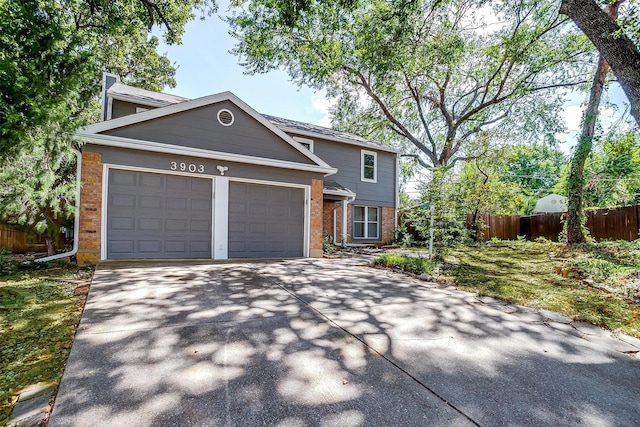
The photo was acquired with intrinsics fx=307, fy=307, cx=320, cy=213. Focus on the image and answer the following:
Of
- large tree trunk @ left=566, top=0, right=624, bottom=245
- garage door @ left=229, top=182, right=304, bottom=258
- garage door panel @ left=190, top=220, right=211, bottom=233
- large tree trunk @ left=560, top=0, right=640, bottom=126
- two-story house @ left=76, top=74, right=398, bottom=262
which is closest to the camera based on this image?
large tree trunk @ left=560, top=0, right=640, bottom=126

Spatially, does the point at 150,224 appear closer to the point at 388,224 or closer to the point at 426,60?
the point at 388,224

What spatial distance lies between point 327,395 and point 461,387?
0.95 metres

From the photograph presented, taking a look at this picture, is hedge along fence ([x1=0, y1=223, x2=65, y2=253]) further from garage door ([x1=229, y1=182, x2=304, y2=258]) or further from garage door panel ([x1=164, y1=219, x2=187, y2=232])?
garage door ([x1=229, y1=182, x2=304, y2=258])

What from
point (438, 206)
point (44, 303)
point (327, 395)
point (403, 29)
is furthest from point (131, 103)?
point (327, 395)

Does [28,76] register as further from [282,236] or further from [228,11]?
[228,11]

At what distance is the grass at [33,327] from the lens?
7.06 ft

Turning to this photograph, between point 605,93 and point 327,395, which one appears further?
point 605,93

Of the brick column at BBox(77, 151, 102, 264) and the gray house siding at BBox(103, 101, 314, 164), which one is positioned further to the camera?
the gray house siding at BBox(103, 101, 314, 164)

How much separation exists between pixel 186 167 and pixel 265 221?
2.40 m

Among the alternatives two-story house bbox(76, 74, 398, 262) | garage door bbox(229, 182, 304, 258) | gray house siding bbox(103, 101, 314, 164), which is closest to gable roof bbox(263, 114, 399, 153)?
gray house siding bbox(103, 101, 314, 164)

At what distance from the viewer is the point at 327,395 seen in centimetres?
198

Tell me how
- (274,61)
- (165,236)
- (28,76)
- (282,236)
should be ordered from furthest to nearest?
(274,61), (282,236), (165,236), (28,76)

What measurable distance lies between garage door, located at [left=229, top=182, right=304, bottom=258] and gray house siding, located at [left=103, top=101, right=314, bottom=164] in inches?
39.0

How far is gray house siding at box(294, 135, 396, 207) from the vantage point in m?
13.3
